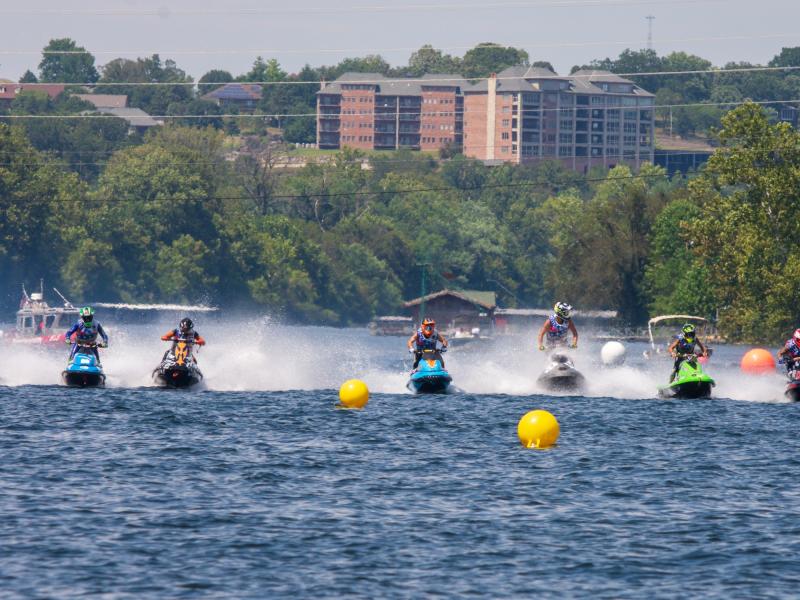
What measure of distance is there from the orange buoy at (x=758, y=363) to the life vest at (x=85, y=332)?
23.6 m

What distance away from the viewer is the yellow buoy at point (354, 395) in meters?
41.3

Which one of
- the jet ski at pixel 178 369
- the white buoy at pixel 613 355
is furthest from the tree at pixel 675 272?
the jet ski at pixel 178 369

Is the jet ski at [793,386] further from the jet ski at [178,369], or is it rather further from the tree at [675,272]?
the tree at [675,272]

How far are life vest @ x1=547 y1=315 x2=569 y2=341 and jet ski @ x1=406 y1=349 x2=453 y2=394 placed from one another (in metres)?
2.98

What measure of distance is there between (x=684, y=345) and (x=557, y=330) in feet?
12.4

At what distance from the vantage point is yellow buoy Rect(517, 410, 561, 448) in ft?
107

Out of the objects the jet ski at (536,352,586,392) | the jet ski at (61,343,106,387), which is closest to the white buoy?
the jet ski at (536,352,586,392)

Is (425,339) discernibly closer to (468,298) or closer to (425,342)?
(425,342)

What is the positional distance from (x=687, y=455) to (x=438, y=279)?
142 meters

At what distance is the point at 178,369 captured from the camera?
141 feet

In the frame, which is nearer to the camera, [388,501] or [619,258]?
[388,501]

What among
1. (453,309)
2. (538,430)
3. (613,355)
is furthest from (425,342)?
(453,309)

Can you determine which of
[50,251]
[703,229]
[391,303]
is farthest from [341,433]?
[391,303]

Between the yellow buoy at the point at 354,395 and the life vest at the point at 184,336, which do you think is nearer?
the yellow buoy at the point at 354,395
